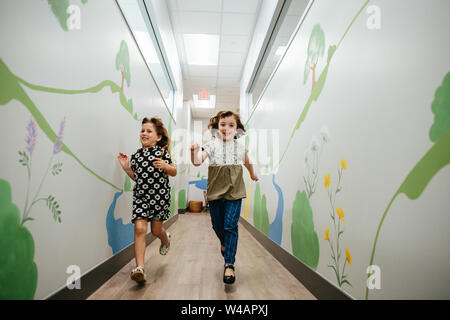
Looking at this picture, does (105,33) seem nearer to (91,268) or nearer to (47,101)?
(47,101)

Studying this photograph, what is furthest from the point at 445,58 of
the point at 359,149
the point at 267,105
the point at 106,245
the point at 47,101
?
the point at 267,105

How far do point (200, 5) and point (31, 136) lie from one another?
3419mm

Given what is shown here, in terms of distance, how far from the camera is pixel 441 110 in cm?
74

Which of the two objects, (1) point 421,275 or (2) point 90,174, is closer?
(1) point 421,275

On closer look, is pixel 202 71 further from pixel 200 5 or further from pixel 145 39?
pixel 145 39

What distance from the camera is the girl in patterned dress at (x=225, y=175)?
5.75 feet

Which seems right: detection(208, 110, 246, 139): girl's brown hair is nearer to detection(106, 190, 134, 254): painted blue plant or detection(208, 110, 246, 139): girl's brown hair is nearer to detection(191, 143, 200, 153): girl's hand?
detection(191, 143, 200, 153): girl's hand

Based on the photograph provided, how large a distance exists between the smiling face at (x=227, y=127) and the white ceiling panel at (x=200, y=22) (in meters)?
2.62

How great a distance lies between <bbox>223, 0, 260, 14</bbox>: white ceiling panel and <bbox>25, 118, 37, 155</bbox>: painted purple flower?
11.1 feet

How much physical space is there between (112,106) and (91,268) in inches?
40.3

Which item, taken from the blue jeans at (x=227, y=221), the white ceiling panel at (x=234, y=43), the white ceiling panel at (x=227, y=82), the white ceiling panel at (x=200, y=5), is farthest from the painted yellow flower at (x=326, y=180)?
the white ceiling panel at (x=227, y=82)

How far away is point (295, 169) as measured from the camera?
1.96 meters

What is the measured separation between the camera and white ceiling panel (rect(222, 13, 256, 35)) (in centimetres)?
379

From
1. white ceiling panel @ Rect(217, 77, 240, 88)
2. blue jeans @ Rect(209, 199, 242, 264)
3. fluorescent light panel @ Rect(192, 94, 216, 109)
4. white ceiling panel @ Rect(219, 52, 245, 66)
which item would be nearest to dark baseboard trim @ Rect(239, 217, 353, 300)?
blue jeans @ Rect(209, 199, 242, 264)
